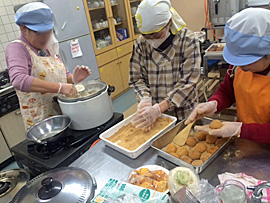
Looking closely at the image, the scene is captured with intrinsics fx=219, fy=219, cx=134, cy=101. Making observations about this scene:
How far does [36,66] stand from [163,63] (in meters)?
0.87

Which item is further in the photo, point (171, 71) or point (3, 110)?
point (3, 110)

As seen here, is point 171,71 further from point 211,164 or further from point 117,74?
point 117,74

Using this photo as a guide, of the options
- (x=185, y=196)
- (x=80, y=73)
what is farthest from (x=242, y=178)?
(x=80, y=73)

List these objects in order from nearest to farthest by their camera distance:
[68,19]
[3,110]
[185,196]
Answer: [185,196] < [3,110] < [68,19]

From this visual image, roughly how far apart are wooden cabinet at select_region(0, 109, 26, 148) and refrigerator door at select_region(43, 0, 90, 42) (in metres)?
1.16

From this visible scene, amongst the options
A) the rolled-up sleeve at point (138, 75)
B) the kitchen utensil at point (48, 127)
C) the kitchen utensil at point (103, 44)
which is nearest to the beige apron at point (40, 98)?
the kitchen utensil at point (48, 127)

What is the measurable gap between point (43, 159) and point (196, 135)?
846 mm

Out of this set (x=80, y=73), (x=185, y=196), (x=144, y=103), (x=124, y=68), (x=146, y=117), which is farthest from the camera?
(x=124, y=68)

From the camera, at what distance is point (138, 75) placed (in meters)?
1.53

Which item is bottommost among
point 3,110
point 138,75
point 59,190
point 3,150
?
point 3,150

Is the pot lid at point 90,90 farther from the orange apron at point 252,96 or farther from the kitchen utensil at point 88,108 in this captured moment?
the orange apron at point 252,96

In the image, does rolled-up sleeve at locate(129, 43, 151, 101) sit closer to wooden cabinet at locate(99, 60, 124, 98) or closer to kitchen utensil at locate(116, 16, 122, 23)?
wooden cabinet at locate(99, 60, 124, 98)

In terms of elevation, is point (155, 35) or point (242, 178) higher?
point (155, 35)

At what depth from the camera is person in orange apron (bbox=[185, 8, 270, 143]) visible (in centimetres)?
82
